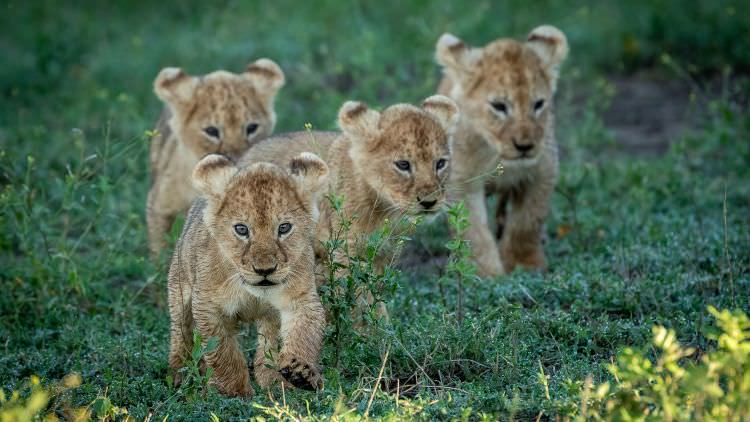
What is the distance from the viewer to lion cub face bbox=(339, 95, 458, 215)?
5938mm

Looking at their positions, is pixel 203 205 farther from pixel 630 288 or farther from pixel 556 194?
pixel 556 194

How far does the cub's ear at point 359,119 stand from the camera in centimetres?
618

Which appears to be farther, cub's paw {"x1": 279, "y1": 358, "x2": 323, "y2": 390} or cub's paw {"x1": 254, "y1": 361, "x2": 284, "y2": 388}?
cub's paw {"x1": 254, "y1": 361, "x2": 284, "y2": 388}

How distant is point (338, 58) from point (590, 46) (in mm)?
2579

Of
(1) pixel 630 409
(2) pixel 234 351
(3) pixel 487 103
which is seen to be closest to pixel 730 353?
(1) pixel 630 409

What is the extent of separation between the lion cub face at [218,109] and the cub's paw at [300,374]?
280cm

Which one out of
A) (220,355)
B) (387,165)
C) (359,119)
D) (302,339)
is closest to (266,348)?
(220,355)

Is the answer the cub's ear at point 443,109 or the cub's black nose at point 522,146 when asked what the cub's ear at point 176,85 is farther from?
the cub's black nose at point 522,146

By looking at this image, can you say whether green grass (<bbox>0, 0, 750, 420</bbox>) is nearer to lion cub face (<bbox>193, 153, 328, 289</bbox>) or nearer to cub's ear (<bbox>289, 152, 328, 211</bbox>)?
lion cub face (<bbox>193, 153, 328, 289</bbox>)

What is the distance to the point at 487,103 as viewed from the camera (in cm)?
744

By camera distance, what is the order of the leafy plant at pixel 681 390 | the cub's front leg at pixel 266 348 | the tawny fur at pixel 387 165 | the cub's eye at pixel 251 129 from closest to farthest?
1. the leafy plant at pixel 681 390
2. the cub's front leg at pixel 266 348
3. the tawny fur at pixel 387 165
4. the cub's eye at pixel 251 129

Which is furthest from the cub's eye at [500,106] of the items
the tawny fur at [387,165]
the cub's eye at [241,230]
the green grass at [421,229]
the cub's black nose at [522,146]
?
the cub's eye at [241,230]

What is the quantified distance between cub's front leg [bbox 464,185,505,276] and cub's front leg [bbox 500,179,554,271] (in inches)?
7.8

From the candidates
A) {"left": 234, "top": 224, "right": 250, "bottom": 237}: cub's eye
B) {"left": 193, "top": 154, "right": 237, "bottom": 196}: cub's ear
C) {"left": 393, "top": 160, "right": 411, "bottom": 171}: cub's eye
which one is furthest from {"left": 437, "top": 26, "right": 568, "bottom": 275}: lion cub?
{"left": 234, "top": 224, "right": 250, "bottom": 237}: cub's eye
